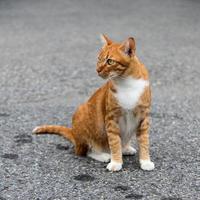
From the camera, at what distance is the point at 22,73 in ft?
25.0

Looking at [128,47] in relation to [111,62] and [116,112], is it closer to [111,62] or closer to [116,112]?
[111,62]

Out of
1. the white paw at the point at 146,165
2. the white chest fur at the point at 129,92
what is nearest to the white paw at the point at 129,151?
the white paw at the point at 146,165

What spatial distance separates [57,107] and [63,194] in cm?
232

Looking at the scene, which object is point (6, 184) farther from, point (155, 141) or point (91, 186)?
point (155, 141)

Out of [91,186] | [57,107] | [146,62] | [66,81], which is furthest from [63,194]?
[146,62]

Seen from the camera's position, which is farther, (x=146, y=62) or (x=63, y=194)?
(x=146, y=62)

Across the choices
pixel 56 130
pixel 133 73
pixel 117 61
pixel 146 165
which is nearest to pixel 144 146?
pixel 146 165

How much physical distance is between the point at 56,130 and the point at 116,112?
0.96m

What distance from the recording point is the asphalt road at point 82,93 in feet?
13.5

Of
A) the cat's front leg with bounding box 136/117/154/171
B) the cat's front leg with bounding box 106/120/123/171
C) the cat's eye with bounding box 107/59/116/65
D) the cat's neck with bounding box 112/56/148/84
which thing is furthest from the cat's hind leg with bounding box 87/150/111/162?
the cat's eye with bounding box 107/59/116/65

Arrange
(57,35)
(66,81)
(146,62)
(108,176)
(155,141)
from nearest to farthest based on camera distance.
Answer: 1. (108,176)
2. (155,141)
3. (66,81)
4. (146,62)
5. (57,35)

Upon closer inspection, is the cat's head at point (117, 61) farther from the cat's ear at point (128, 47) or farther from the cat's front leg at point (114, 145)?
the cat's front leg at point (114, 145)

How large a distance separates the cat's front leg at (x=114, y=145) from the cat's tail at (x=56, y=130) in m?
0.57

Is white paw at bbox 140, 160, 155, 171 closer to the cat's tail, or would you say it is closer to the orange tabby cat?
the orange tabby cat
